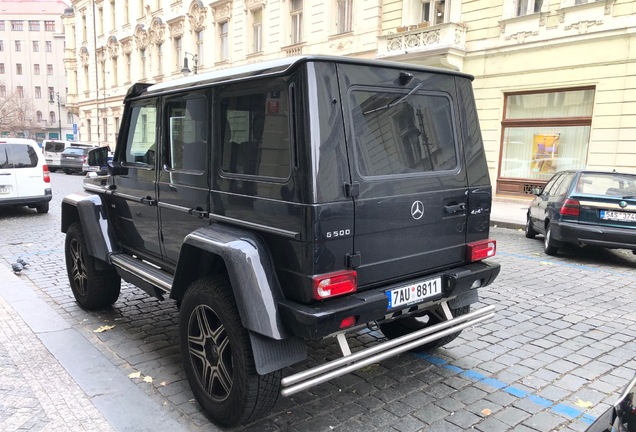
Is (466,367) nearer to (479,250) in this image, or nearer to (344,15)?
(479,250)

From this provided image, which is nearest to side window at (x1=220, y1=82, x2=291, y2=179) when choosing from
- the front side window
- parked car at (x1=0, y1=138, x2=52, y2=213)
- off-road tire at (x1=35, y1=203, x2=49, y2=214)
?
the front side window

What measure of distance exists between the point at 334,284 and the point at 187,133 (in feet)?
5.58

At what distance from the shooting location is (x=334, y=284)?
2.78 meters

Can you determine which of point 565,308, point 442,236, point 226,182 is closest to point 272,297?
point 226,182

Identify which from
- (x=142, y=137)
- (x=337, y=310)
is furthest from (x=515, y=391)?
(x=142, y=137)

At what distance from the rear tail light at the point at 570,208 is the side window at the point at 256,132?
639cm

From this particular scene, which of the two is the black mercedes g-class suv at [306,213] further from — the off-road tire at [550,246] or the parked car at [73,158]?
the parked car at [73,158]

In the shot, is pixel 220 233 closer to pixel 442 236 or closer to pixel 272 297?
pixel 272 297

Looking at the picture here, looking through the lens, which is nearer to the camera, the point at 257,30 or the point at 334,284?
the point at 334,284

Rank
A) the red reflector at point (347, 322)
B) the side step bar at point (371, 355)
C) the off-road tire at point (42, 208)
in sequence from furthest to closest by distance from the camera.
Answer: the off-road tire at point (42, 208) → the red reflector at point (347, 322) → the side step bar at point (371, 355)

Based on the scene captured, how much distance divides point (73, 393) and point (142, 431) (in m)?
0.78

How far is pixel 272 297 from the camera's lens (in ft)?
9.16

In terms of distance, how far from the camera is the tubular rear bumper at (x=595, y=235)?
739cm

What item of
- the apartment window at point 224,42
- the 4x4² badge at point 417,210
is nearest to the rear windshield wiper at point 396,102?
the 4x4² badge at point 417,210
